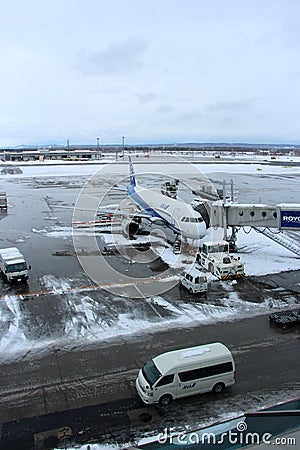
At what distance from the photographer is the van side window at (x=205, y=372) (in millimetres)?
14180

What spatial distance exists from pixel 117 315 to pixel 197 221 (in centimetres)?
1295

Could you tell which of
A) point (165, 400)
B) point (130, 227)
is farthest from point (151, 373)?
point (130, 227)

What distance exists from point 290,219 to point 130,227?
16.7 metres

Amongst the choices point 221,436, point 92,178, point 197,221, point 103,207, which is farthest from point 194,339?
point 92,178

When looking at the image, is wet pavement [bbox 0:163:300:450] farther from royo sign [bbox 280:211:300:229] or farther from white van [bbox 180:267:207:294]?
royo sign [bbox 280:211:300:229]

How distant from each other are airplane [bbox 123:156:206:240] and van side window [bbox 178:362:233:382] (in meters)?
17.4

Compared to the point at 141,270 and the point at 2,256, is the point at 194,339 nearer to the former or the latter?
the point at 141,270

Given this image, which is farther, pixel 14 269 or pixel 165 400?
pixel 14 269

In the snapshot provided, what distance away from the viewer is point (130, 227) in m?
39.7

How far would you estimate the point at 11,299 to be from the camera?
23.6m

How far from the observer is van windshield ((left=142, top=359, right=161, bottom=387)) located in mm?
13910

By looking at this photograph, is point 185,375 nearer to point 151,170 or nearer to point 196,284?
point 196,284

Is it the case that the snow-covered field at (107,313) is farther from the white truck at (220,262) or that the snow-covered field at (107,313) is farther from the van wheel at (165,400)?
the van wheel at (165,400)

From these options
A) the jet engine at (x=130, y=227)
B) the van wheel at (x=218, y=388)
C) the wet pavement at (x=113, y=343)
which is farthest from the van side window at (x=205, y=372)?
the jet engine at (x=130, y=227)
